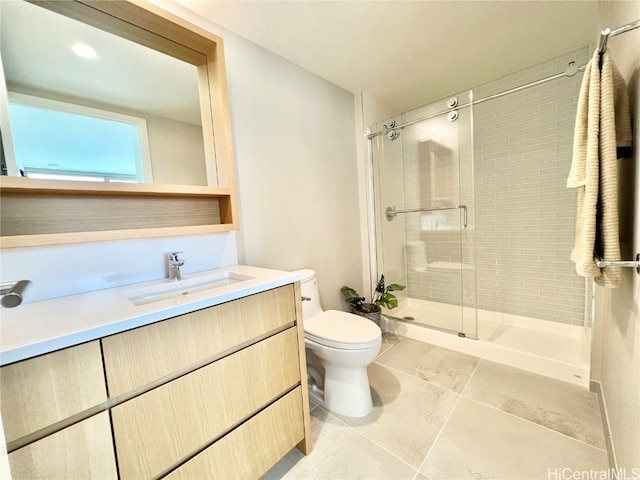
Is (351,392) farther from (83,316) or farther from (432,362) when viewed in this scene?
(83,316)

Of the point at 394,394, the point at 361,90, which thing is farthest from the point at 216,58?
the point at 394,394

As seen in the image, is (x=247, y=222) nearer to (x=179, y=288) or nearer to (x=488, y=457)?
(x=179, y=288)

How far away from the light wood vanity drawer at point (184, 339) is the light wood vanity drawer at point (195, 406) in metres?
0.05

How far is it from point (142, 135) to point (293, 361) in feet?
4.15

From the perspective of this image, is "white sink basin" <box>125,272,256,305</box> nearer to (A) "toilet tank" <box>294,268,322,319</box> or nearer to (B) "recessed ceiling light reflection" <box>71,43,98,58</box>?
(A) "toilet tank" <box>294,268,322,319</box>

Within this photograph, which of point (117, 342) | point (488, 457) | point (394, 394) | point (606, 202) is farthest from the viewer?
point (394, 394)

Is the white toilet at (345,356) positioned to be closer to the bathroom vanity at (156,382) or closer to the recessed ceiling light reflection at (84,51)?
the bathroom vanity at (156,382)

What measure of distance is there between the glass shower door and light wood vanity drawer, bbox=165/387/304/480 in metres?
1.54

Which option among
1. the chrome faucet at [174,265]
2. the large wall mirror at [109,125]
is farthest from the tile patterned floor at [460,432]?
the large wall mirror at [109,125]

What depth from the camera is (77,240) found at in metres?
0.99

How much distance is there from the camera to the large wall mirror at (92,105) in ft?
3.09

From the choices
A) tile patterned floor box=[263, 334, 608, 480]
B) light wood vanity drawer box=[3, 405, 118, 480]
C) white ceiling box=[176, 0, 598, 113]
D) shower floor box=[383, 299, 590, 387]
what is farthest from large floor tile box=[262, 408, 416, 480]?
white ceiling box=[176, 0, 598, 113]

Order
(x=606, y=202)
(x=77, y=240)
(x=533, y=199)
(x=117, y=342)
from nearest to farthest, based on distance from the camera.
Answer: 1. (x=117, y=342)
2. (x=606, y=202)
3. (x=77, y=240)
4. (x=533, y=199)

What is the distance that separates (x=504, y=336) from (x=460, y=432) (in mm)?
1186
